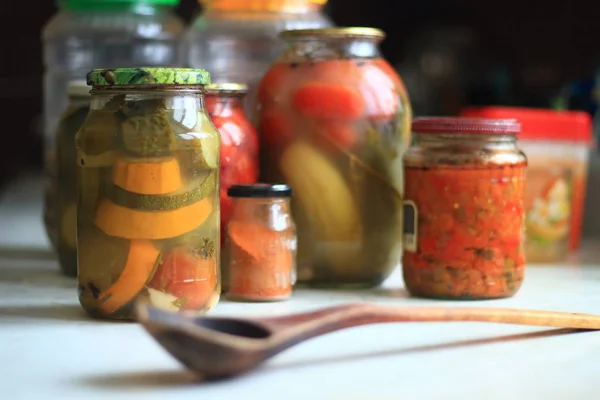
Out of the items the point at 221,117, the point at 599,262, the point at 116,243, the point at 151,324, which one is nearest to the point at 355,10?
the point at 599,262

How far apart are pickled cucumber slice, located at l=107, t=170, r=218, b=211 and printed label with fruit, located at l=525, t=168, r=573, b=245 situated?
53 cm

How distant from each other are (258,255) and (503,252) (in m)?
0.25

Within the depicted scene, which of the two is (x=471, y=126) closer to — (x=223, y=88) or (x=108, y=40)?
(x=223, y=88)

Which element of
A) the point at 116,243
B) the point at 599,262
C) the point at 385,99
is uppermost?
the point at 385,99

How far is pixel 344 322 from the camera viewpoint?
0.72 meters

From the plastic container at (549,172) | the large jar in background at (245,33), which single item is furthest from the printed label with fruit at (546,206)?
the large jar in background at (245,33)

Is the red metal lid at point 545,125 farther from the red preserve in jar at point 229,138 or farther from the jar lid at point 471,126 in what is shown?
the red preserve in jar at point 229,138

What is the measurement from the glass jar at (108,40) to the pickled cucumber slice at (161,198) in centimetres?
44

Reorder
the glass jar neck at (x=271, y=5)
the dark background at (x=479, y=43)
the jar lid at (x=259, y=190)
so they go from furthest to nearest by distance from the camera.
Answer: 1. the dark background at (x=479, y=43)
2. the glass jar neck at (x=271, y=5)
3. the jar lid at (x=259, y=190)

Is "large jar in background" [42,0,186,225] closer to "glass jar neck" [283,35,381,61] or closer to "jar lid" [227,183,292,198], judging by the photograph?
"glass jar neck" [283,35,381,61]

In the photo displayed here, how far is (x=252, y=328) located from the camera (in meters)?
0.70

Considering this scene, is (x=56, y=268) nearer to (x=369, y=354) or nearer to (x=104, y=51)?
(x=104, y=51)

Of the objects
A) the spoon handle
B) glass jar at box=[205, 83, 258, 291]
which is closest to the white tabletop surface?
the spoon handle

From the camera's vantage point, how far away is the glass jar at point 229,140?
0.99 meters
